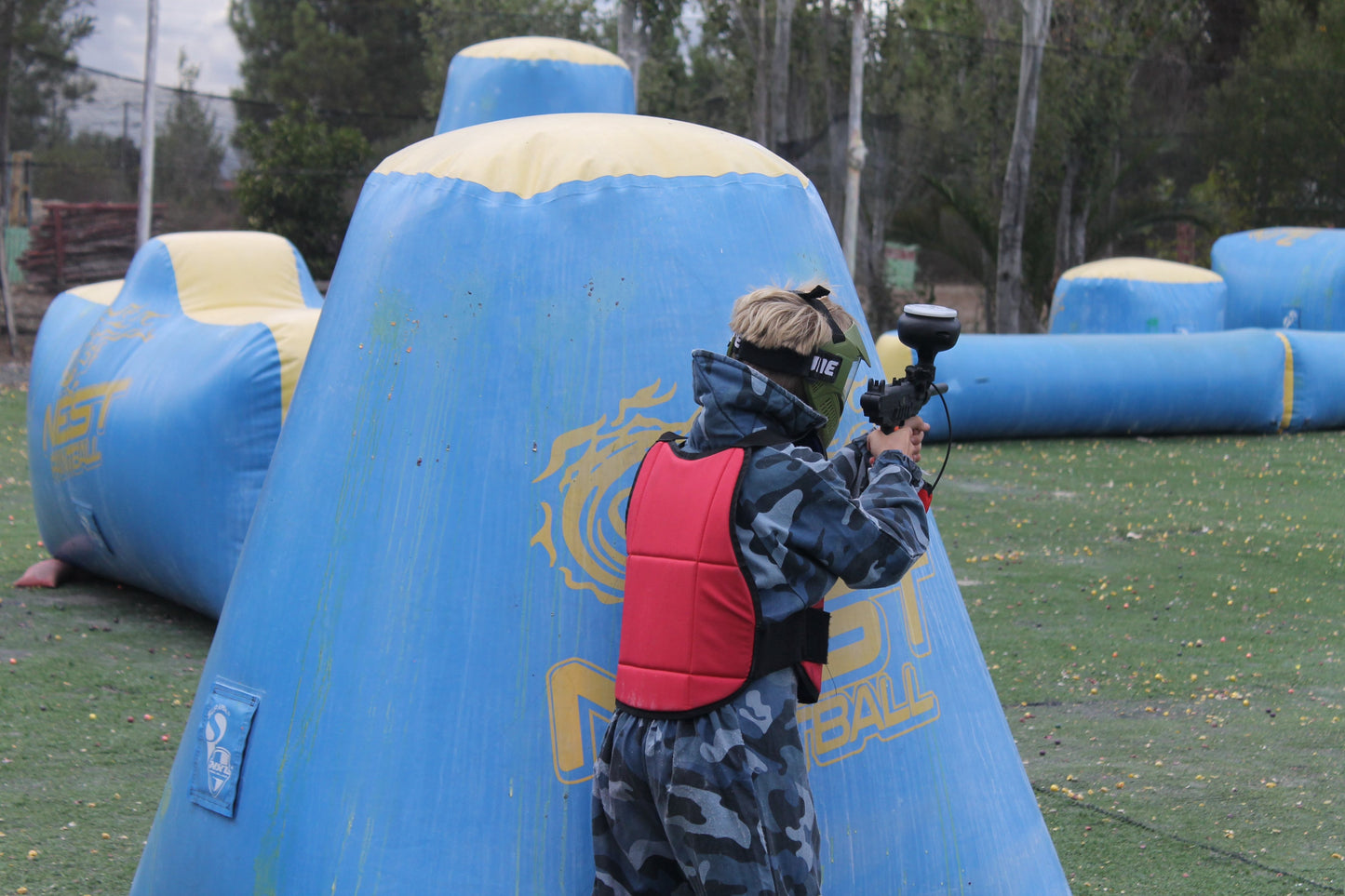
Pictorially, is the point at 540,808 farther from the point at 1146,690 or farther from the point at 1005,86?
the point at 1005,86

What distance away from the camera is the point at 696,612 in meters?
2.09

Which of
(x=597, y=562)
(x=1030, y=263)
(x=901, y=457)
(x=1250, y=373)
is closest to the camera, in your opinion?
(x=901, y=457)

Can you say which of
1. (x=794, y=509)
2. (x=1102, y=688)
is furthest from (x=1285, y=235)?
(x=794, y=509)

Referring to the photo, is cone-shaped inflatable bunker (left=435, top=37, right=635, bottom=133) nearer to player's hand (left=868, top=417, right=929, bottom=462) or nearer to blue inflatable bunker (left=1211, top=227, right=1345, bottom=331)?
player's hand (left=868, top=417, right=929, bottom=462)

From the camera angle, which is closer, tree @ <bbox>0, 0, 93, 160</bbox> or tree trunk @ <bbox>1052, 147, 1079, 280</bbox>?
tree @ <bbox>0, 0, 93, 160</bbox>

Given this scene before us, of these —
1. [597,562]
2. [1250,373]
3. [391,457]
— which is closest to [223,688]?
[391,457]

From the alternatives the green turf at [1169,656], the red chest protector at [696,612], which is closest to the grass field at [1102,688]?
the green turf at [1169,656]

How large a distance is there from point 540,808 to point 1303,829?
2699mm

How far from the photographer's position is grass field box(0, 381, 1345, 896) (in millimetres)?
3779

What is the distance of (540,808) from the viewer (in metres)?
2.38

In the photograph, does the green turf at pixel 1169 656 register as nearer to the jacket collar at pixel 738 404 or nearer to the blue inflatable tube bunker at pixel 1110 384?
the blue inflatable tube bunker at pixel 1110 384

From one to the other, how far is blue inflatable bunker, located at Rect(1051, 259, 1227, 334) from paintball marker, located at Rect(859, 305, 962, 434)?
1285cm

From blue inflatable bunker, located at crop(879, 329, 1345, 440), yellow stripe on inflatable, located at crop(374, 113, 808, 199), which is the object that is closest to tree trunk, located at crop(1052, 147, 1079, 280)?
blue inflatable bunker, located at crop(879, 329, 1345, 440)

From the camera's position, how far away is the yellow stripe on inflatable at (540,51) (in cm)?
992
